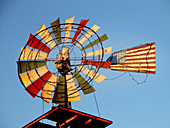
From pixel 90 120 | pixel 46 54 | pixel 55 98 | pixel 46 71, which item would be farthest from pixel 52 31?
pixel 90 120

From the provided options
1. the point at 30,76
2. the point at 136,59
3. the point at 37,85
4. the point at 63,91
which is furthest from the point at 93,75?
the point at 30,76

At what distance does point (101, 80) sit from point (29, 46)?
2.06 metres

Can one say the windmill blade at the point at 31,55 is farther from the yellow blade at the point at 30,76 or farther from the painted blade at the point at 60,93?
the painted blade at the point at 60,93

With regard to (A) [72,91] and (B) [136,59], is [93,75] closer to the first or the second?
(A) [72,91]

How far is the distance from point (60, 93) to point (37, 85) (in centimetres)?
61

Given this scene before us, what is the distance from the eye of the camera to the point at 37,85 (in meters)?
4.90

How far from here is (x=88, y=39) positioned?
5.33 meters

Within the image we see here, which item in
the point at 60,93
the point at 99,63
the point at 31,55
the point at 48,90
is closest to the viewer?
the point at 48,90

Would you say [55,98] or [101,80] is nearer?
[55,98]

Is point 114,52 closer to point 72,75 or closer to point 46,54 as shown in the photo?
point 72,75

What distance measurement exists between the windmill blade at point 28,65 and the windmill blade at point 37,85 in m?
0.30

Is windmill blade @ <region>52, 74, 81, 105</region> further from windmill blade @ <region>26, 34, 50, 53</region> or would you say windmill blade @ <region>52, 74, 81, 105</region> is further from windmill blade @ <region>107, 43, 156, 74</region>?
windmill blade @ <region>107, 43, 156, 74</region>

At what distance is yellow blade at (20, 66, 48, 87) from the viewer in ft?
15.4

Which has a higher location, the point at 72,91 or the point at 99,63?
the point at 99,63
